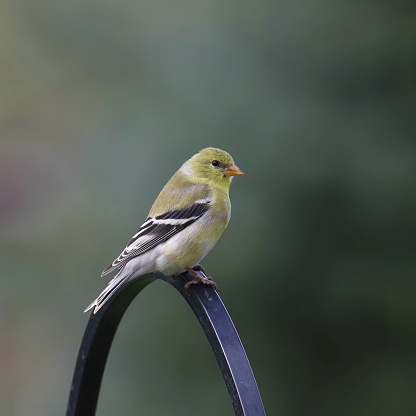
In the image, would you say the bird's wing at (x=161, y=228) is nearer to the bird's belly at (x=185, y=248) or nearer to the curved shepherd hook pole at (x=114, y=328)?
the bird's belly at (x=185, y=248)

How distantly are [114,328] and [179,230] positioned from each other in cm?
57

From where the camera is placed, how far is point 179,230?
8.10 ft

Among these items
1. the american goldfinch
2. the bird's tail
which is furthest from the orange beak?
the bird's tail

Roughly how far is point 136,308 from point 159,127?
3.55 feet

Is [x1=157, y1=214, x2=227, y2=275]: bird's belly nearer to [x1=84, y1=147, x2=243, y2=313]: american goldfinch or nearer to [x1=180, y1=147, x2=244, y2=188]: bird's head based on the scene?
[x1=84, y1=147, x2=243, y2=313]: american goldfinch

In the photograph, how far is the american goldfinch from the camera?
2.37 m

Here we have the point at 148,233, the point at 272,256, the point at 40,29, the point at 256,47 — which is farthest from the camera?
the point at 40,29

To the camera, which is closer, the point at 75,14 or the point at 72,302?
the point at 72,302

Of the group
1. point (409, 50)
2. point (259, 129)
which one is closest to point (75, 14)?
point (259, 129)

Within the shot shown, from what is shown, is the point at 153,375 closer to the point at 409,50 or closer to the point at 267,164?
the point at 267,164

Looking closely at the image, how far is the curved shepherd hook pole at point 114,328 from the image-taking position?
1.58m

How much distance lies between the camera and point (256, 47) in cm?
396

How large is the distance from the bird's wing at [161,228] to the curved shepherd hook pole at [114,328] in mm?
354

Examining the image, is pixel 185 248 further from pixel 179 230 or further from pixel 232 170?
pixel 232 170
